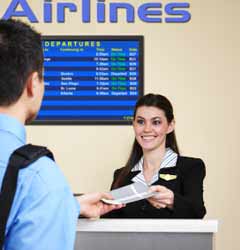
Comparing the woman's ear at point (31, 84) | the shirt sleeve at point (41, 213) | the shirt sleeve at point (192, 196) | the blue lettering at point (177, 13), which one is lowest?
the shirt sleeve at point (192, 196)

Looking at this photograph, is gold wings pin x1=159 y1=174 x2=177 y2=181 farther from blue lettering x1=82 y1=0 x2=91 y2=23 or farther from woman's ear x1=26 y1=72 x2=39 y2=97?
woman's ear x1=26 y1=72 x2=39 y2=97

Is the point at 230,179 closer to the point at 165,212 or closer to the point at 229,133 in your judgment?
the point at 229,133

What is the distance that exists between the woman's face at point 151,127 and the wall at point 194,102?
64cm

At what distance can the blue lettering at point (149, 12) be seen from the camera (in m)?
3.15

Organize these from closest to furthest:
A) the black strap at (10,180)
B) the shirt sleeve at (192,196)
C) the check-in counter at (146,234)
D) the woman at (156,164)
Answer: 1. the black strap at (10,180)
2. the check-in counter at (146,234)
3. the shirt sleeve at (192,196)
4. the woman at (156,164)

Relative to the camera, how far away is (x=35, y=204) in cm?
88

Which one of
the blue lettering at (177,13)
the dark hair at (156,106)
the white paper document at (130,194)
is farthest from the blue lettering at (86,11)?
the white paper document at (130,194)

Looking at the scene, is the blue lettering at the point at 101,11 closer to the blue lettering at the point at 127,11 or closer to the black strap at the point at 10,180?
the blue lettering at the point at 127,11

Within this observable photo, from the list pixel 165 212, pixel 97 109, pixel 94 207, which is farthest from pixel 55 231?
pixel 97 109

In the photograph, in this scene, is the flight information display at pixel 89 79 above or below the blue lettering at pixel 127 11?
below

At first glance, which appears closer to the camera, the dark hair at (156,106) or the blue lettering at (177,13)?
the dark hair at (156,106)

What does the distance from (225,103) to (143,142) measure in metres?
0.92

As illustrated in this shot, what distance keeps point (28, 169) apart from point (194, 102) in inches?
94.3

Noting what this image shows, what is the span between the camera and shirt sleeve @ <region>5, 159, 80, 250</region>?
0.88m
